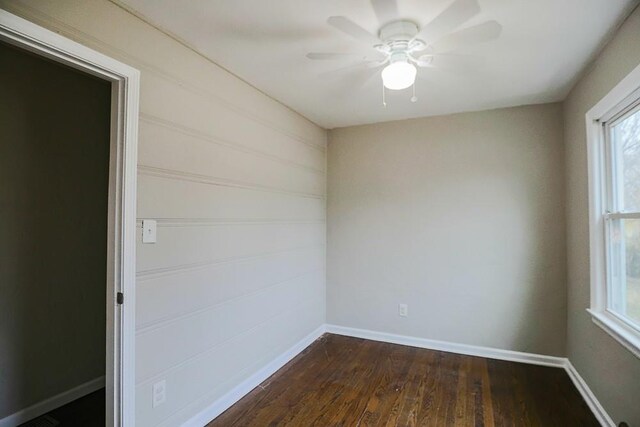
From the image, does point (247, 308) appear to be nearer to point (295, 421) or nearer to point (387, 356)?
point (295, 421)

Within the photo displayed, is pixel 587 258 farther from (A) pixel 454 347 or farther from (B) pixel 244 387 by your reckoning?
(B) pixel 244 387

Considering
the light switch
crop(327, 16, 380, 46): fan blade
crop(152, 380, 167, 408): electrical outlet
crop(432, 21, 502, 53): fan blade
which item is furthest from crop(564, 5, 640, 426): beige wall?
the light switch

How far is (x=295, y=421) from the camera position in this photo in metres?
2.14

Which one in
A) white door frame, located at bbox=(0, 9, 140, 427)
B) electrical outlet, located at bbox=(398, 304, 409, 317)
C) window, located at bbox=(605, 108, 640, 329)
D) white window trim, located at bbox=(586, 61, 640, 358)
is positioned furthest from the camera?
Answer: electrical outlet, located at bbox=(398, 304, 409, 317)

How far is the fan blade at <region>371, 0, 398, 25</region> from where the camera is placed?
1.59 m

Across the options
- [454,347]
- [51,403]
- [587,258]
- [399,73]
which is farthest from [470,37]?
[51,403]

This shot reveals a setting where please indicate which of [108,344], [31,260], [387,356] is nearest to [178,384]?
[108,344]

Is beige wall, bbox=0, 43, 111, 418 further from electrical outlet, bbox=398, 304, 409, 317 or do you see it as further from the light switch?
electrical outlet, bbox=398, 304, 409, 317

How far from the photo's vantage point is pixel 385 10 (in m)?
1.65

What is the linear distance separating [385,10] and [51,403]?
129 inches

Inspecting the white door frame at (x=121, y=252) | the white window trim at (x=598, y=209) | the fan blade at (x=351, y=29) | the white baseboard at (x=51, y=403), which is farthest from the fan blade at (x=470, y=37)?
the white baseboard at (x=51, y=403)

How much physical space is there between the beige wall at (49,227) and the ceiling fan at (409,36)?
1.89m

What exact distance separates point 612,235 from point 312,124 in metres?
2.69

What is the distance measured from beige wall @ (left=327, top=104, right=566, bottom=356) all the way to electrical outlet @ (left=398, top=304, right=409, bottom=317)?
0.15 feet
